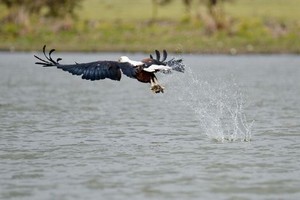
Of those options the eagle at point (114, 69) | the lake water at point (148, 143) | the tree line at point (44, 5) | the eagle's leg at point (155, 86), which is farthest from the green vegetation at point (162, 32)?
the eagle at point (114, 69)

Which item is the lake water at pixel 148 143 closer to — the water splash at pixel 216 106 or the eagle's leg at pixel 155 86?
the water splash at pixel 216 106

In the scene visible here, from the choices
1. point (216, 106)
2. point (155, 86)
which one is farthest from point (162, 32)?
point (155, 86)

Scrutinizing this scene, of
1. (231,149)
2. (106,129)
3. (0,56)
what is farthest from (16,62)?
(231,149)

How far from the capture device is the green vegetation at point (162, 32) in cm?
6631

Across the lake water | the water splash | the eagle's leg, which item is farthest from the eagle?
the water splash

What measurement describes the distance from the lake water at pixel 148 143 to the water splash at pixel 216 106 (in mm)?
48

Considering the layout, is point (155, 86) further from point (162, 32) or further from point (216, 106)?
point (162, 32)

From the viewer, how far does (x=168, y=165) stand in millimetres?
16359

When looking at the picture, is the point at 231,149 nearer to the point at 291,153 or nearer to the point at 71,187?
the point at 291,153

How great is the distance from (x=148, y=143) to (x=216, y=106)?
28.8 ft

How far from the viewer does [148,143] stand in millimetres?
19156

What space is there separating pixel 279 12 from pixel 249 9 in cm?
335

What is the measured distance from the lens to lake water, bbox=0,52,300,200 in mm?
14414

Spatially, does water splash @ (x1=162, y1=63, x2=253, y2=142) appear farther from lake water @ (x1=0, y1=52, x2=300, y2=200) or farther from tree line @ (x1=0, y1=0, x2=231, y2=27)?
tree line @ (x1=0, y1=0, x2=231, y2=27)
